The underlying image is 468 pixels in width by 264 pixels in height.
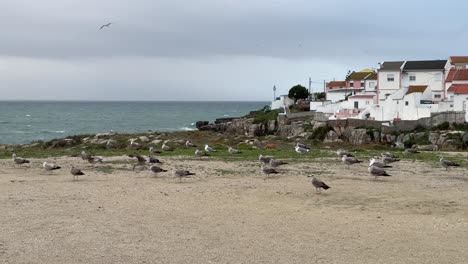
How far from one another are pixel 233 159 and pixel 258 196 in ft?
35.7

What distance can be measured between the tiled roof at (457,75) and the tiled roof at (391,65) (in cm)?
672

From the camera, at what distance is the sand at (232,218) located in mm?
11109

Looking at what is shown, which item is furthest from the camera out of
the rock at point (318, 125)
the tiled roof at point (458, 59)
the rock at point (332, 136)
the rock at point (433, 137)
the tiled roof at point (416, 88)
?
the tiled roof at point (458, 59)

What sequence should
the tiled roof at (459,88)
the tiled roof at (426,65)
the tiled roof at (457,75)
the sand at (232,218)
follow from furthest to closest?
the tiled roof at (426,65)
the tiled roof at (457,75)
the tiled roof at (459,88)
the sand at (232,218)

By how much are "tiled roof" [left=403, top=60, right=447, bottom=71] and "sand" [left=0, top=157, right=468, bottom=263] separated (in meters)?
48.9

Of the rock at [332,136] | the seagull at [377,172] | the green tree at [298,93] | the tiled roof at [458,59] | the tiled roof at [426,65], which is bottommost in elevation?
the rock at [332,136]

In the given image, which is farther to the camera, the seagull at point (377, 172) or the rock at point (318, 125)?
the rock at point (318, 125)

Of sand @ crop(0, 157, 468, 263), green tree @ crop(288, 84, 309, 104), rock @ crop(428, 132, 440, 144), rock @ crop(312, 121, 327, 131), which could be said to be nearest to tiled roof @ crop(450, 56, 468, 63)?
rock @ crop(312, 121, 327, 131)

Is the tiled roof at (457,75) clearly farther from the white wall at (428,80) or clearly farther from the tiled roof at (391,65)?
the tiled roof at (391,65)

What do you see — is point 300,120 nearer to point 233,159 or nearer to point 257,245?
point 233,159

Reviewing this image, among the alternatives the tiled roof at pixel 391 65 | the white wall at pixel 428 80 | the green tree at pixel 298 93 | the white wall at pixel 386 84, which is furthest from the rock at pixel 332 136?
the green tree at pixel 298 93

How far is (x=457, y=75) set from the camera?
Result: 63.0 m

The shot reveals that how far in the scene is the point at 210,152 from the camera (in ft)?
104

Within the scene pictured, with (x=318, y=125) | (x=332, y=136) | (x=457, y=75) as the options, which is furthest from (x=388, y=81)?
(x=332, y=136)
